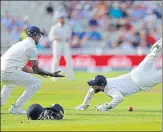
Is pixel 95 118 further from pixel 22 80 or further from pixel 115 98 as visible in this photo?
pixel 22 80

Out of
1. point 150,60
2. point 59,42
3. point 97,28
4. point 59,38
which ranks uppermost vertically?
point 97,28

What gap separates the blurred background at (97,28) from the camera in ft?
96.1

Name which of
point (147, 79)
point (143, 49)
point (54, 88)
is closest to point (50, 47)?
point (143, 49)

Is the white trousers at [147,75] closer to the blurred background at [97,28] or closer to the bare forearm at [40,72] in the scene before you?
the bare forearm at [40,72]

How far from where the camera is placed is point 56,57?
23172 mm

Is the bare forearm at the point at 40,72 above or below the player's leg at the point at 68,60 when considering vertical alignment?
below

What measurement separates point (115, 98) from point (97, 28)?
19.7 metres

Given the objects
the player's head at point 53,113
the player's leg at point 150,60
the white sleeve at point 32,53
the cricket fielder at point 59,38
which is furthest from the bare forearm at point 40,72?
the cricket fielder at point 59,38

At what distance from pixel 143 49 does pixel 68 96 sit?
12.7 meters

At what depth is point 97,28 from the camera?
31.7m

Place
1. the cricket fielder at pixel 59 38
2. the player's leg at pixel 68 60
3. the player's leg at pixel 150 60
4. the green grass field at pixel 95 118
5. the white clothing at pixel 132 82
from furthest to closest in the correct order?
the player's leg at pixel 68 60
the cricket fielder at pixel 59 38
the player's leg at pixel 150 60
the white clothing at pixel 132 82
the green grass field at pixel 95 118

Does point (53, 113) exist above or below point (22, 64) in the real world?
below

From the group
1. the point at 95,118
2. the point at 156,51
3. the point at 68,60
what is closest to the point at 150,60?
the point at 156,51

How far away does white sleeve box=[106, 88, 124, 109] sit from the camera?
1217cm
